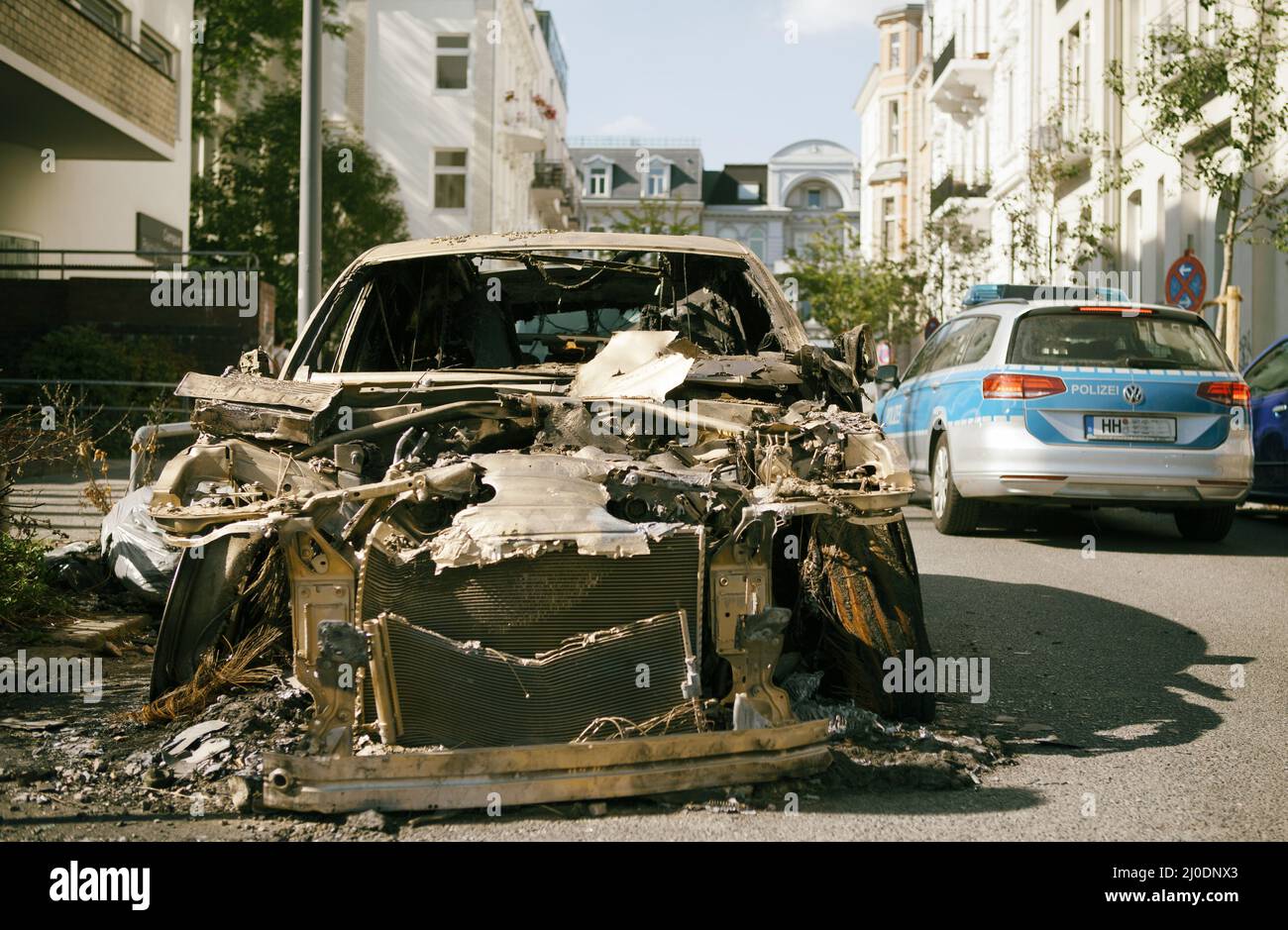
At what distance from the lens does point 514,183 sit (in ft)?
165

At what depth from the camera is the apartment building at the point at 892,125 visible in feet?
228

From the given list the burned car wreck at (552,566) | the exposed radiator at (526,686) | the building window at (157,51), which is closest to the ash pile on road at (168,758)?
the burned car wreck at (552,566)

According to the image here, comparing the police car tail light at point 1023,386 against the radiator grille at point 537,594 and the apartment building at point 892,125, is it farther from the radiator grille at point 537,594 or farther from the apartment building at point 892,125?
the apartment building at point 892,125

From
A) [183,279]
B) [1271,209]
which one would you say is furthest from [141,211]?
[1271,209]

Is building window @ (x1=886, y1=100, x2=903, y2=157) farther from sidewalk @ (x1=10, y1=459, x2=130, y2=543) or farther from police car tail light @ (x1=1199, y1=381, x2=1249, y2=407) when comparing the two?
police car tail light @ (x1=1199, y1=381, x2=1249, y2=407)

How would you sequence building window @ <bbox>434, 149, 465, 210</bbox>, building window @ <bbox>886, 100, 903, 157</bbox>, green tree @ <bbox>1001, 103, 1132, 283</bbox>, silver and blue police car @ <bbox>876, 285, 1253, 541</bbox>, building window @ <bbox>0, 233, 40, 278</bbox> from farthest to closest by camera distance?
building window @ <bbox>886, 100, 903, 157</bbox>
building window @ <bbox>434, 149, 465, 210</bbox>
green tree @ <bbox>1001, 103, 1132, 283</bbox>
building window @ <bbox>0, 233, 40, 278</bbox>
silver and blue police car @ <bbox>876, 285, 1253, 541</bbox>

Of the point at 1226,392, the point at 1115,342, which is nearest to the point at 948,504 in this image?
the point at 1115,342

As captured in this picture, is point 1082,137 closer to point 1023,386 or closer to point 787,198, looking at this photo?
point 1023,386

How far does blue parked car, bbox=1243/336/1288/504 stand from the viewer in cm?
1188

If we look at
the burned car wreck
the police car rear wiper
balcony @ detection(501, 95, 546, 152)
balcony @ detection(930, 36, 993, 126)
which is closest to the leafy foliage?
the police car rear wiper

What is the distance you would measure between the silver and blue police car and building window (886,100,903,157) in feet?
211

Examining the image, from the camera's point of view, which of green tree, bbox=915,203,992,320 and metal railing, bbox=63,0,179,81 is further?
green tree, bbox=915,203,992,320

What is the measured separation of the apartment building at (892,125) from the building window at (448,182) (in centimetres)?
3047
